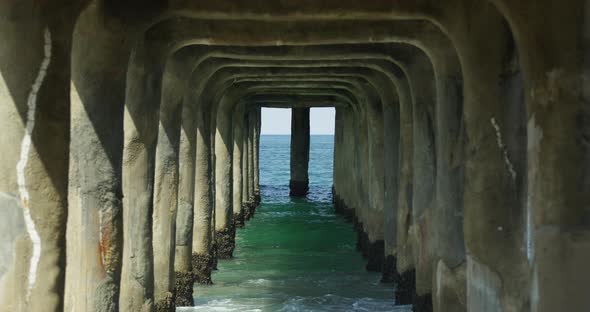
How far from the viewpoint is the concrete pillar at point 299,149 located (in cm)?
2831

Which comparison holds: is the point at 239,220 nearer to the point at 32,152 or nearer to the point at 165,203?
the point at 165,203

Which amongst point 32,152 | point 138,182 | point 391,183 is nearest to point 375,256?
point 391,183

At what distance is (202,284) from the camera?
488 inches

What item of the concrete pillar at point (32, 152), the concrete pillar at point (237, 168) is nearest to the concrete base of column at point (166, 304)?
the concrete pillar at point (32, 152)

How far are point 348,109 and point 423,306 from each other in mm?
11748

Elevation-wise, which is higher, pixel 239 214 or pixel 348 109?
pixel 348 109

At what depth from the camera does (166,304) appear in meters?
9.21

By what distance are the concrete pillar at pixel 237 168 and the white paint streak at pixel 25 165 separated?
1414cm

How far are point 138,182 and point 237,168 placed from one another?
11.6m

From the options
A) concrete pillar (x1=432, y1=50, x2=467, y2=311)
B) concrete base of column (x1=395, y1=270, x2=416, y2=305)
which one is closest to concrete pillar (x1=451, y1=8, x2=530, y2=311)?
concrete pillar (x1=432, y1=50, x2=467, y2=311)

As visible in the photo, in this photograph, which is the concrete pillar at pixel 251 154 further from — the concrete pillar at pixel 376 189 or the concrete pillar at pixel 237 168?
the concrete pillar at pixel 376 189

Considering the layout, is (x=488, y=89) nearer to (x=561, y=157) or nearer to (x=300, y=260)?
(x=561, y=157)

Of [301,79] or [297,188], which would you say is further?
[297,188]

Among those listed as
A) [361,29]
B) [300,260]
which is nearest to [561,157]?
[361,29]
